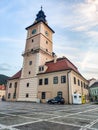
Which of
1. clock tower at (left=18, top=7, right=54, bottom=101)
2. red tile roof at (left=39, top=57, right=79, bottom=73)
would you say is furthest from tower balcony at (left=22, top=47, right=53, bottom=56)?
red tile roof at (left=39, top=57, right=79, bottom=73)

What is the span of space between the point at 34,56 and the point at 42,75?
6555 millimetres

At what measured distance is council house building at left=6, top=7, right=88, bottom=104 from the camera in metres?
28.8

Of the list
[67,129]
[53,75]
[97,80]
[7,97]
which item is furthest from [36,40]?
[97,80]

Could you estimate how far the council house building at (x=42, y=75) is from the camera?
28752mm

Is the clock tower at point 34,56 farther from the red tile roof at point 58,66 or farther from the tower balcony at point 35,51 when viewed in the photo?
the red tile roof at point 58,66

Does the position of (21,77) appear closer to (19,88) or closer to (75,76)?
(19,88)

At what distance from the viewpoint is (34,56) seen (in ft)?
119

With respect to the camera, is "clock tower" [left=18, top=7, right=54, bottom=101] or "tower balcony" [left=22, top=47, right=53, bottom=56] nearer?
"clock tower" [left=18, top=7, right=54, bottom=101]

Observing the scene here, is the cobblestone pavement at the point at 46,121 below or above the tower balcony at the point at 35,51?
below

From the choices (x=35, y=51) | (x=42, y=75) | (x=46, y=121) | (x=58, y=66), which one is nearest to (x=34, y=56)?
(x=35, y=51)

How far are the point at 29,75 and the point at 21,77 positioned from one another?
3228mm

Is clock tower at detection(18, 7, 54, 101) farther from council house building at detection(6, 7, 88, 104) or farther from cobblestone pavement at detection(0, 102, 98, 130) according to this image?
cobblestone pavement at detection(0, 102, 98, 130)

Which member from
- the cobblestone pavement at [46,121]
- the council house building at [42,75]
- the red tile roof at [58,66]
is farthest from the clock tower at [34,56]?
the cobblestone pavement at [46,121]

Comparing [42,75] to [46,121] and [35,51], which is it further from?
[46,121]
